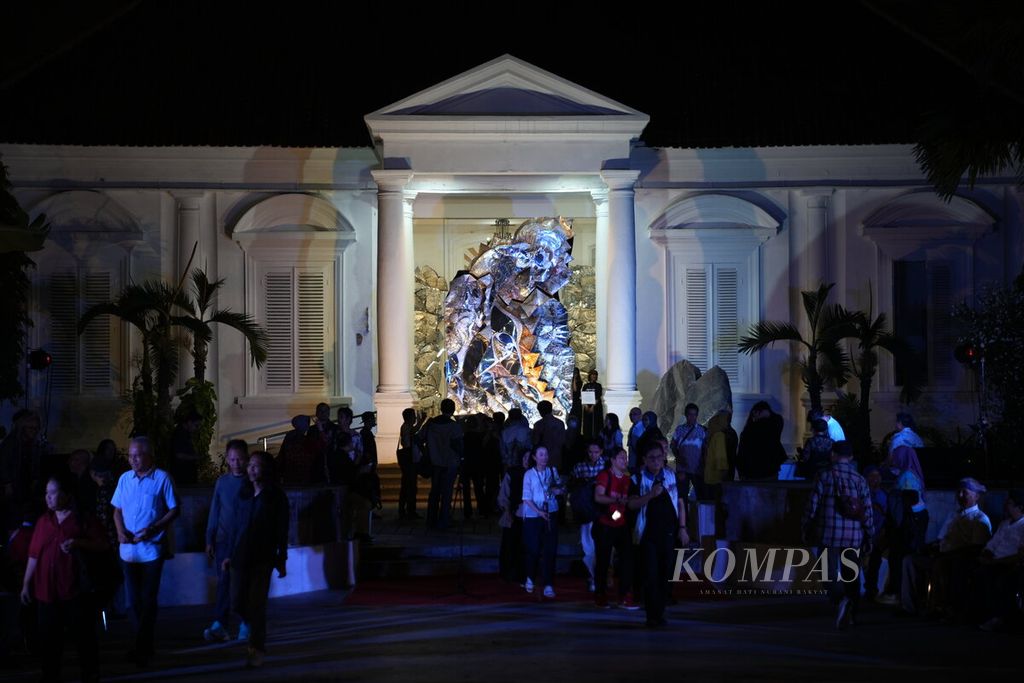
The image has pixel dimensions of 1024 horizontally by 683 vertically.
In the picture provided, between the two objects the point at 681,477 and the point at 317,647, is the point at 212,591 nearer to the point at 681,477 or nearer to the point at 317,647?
the point at 317,647

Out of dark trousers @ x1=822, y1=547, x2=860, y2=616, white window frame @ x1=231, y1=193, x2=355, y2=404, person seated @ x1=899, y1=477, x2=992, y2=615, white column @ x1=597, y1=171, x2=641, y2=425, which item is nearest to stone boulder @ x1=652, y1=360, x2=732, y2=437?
white column @ x1=597, y1=171, x2=641, y2=425

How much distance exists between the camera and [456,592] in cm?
1530

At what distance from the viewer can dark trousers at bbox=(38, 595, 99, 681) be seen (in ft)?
33.4

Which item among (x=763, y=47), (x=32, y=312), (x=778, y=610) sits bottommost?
(x=778, y=610)

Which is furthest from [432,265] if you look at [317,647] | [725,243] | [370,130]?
[317,647]

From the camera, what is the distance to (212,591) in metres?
14.8

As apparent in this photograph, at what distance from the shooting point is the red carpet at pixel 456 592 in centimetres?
1471

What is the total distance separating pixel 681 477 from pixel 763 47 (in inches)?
495

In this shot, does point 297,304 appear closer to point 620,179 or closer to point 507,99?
point 507,99

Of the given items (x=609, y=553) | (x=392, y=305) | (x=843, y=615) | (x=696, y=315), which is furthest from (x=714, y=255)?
(x=843, y=615)

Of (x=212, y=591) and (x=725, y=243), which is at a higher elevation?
(x=725, y=243)

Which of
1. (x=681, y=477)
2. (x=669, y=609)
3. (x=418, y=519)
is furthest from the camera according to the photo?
(x=418, y=519)

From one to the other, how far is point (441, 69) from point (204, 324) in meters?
6.72

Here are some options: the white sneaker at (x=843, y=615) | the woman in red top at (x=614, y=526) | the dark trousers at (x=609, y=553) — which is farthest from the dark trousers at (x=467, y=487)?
the white sneaker at (x=843, y=615)
